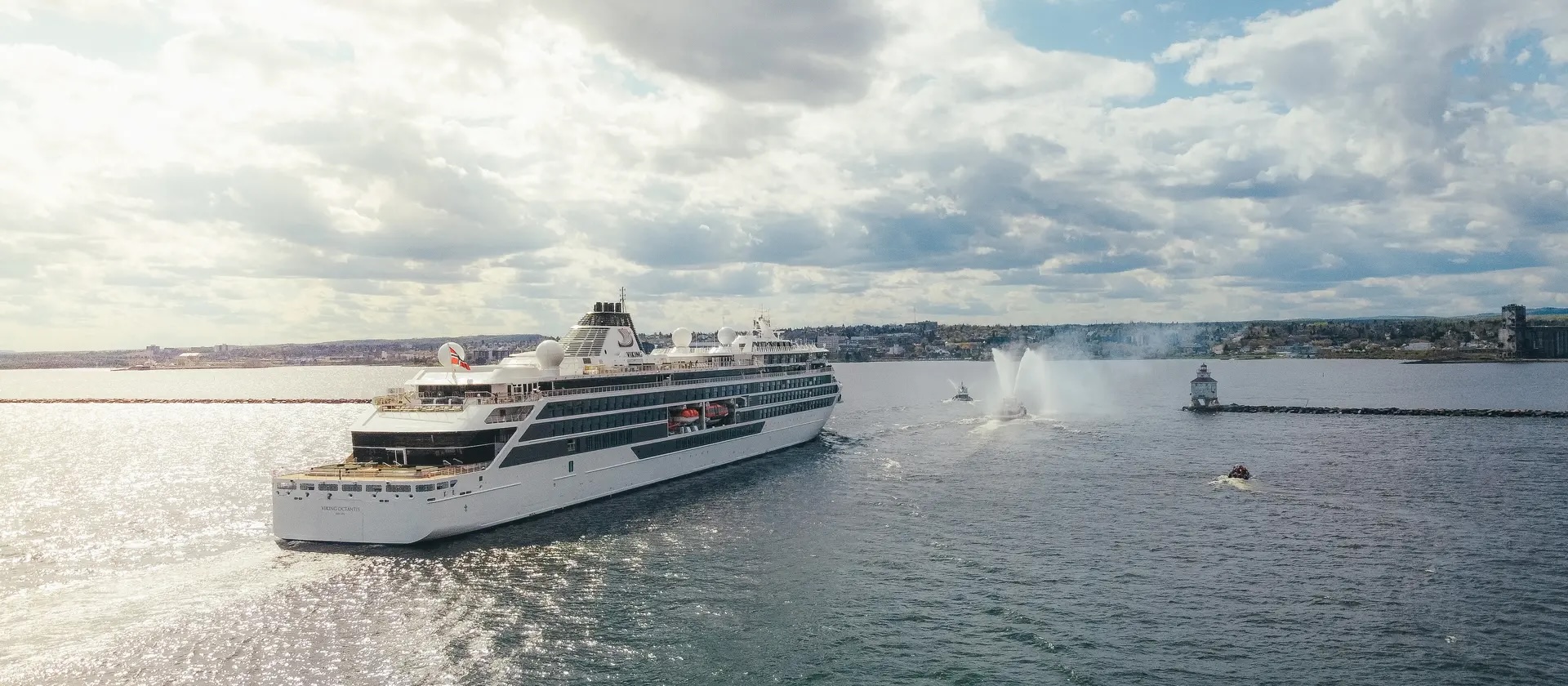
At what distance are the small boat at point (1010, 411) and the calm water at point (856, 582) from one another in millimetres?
38435

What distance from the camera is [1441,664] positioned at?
102 feet

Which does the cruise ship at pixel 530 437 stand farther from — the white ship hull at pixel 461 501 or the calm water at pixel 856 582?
the calm water at pixel 856 582

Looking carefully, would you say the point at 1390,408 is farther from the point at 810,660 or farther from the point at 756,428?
the point at 810,660

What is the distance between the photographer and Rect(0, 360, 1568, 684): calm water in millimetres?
31547

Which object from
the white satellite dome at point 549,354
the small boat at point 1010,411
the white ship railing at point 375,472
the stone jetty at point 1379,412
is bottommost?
the stone jetty at point 1379,412

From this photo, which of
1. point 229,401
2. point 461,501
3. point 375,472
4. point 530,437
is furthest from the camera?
point 229,401

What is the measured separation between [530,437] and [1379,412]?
120415 millimetres

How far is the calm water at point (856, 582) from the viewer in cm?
3155

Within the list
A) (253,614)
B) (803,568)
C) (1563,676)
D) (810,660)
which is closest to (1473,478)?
(1563,676)

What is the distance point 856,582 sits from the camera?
41500 millimetres

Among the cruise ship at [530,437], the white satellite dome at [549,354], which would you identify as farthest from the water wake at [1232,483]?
the white satellite dome at [549,354]

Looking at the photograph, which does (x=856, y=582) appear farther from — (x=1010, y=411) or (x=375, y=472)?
(x=1010, y=411)

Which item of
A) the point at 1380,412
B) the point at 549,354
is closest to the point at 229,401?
the point at 549,354

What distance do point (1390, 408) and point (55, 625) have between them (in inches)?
5796
